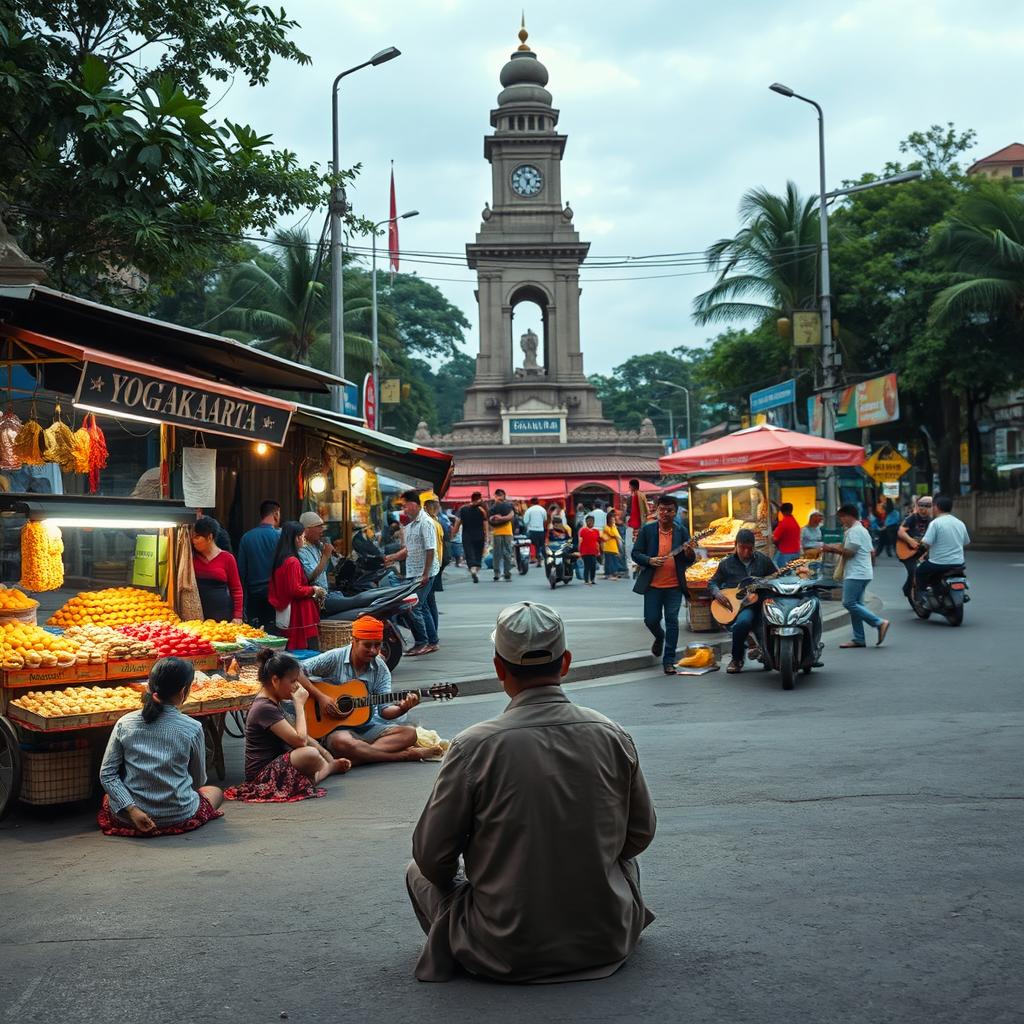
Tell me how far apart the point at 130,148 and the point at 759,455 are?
32.9 ft

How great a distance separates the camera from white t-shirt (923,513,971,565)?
51.9 feet

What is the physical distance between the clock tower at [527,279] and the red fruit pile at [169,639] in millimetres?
51940

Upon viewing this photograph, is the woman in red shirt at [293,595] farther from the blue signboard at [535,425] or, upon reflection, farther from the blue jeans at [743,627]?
the blue signboard at [535,425]

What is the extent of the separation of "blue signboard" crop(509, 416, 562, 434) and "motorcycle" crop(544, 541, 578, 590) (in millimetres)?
33777

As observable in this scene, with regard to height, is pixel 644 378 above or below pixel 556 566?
above

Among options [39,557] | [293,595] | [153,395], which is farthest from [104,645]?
[293,595]

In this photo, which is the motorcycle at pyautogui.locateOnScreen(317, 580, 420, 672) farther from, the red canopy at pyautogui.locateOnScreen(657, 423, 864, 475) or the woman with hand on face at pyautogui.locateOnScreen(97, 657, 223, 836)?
the red canopy at pyautogui.locateOnScreen(657, 423, 864, 475)

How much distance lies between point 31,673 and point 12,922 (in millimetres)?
2593

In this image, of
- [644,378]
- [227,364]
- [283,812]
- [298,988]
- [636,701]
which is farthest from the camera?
[644,378]

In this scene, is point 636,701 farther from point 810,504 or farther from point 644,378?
point 644,378

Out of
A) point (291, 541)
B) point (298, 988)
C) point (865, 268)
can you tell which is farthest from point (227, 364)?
point (865, 268)

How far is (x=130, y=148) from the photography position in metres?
12.5

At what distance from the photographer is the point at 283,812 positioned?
7.15m

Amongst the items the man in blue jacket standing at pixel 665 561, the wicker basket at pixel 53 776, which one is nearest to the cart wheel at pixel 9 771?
the wicker basket at pixel 53 776
